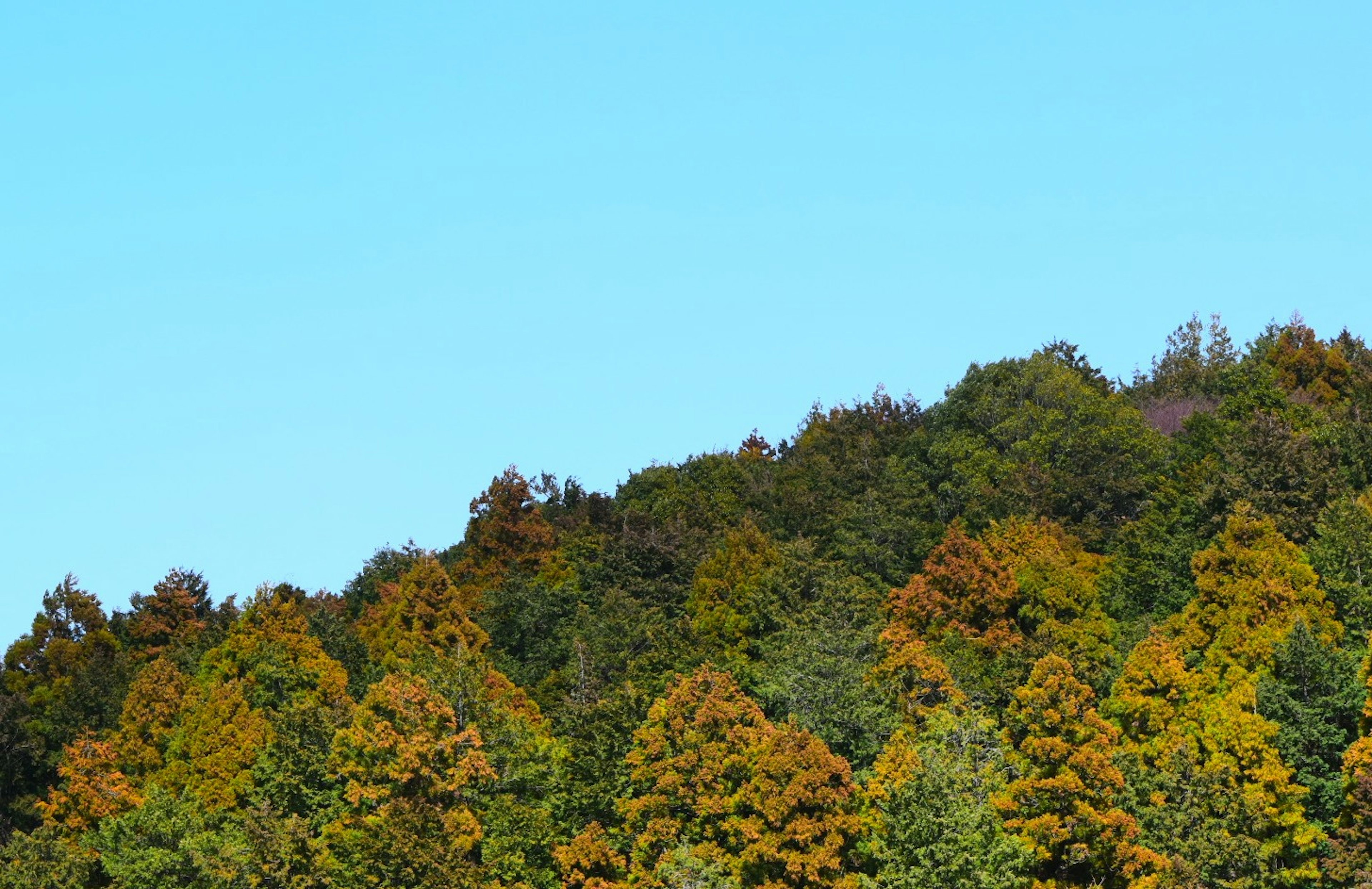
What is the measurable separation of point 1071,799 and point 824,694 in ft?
49.6

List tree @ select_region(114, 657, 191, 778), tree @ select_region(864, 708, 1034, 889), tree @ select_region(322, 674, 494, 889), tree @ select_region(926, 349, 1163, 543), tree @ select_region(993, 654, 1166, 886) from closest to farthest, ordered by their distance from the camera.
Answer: tree @ select_region(864, 708, 1034, 889)
tree @ select_region(993, 654, 1166, 886)
tree @ select_region(322, 674, 494, 889)
tree @ select_region(114, 657, 191, 778)
tree @ select_region(926, 349, 1163, 543)

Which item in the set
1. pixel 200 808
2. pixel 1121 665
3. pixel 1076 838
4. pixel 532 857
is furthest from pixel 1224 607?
pixel 200 808

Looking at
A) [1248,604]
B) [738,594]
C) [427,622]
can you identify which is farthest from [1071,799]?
[427,622]

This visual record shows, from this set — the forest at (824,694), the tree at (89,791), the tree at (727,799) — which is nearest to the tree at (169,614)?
the forest at (824,694)

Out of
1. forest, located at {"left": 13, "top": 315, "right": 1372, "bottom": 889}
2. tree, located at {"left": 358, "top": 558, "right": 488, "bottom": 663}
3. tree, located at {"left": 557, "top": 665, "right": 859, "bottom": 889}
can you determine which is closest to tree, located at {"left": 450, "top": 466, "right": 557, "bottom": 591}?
forest, located at {"left": 13, "top": 315, "right": 1372, "bottom": 889}

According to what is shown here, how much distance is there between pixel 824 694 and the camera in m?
74.9

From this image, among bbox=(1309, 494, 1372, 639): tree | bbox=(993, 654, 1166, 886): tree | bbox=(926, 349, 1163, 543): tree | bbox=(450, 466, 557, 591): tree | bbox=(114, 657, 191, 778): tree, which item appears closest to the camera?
bbox=(993, 654, 1166, 886): tree

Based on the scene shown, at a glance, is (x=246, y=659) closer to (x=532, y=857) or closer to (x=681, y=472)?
(x=532, y=857)

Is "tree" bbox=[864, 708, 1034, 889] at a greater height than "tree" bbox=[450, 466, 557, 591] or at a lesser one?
lesser

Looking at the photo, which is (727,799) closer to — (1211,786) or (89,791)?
(1211,786)

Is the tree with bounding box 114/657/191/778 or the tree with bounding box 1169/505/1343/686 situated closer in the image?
the tree with bounding box 1169/505/1343/686

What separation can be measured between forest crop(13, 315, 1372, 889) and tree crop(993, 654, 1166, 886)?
0.11m

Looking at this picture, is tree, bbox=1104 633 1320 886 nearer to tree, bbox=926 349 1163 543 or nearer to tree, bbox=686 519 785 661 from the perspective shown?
tree, bbox=686 519 785 661

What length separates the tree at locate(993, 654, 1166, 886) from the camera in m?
60.6
